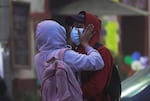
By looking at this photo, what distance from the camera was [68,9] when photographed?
11.8 m

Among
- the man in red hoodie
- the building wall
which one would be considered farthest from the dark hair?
the building wall

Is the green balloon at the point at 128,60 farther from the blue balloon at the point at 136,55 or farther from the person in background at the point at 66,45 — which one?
the person in background at the point at 66,45

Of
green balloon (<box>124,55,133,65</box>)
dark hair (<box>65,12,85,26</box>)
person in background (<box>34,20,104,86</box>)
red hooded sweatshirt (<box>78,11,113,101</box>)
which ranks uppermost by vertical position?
dark hair (<box>65,12,85,26</box>)

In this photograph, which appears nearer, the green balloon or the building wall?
the building wall

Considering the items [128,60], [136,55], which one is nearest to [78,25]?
[128,60]

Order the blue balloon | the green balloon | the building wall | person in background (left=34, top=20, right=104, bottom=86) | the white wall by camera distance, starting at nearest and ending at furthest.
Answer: person in background (left=34, top=20, right=104, bottom=86) < the building wall < the white wall < the green balloon < the blue balloon

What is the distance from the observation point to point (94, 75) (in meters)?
4.37

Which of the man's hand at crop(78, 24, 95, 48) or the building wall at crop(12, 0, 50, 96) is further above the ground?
the man's hand at crop(78, 24, 95, 48)

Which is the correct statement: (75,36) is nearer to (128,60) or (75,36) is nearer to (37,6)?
(37,6)

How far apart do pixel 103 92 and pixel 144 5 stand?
10217 mm

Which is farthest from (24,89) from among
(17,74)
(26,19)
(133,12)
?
(133,12)

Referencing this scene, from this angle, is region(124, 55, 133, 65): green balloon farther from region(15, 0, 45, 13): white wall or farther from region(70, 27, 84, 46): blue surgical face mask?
region(70, 27, 84, 46): blue surgical face mask

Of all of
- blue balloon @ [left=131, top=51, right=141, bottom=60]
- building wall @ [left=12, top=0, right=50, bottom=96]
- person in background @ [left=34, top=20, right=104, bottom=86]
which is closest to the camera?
person in background @ [left=34, top=20, right=104, bottom=86]

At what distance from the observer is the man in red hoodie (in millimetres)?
4340
